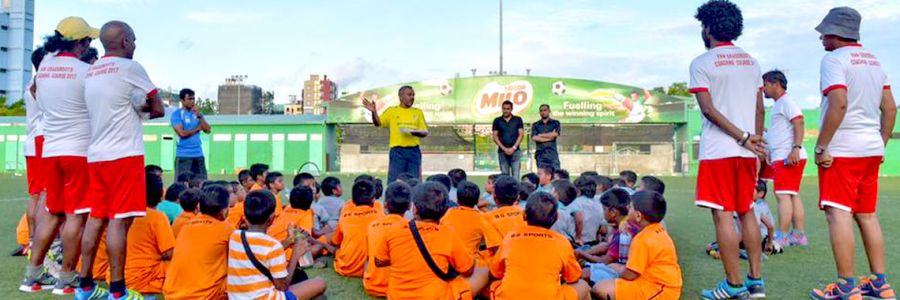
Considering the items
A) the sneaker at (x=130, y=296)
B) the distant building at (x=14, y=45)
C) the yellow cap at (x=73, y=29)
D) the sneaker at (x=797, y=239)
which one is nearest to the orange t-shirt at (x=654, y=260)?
the sneaker at (x=130, y=296)

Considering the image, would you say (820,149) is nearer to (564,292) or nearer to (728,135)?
(728,135)

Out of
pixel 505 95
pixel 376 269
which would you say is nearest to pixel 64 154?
pixel 376 269

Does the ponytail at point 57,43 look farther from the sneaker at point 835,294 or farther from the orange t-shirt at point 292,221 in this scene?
the sneaker at point 835,294

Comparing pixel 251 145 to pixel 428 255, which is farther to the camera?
pixel 251 145

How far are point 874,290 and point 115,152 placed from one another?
4.67 metres

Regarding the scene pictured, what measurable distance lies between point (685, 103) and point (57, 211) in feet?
83.8

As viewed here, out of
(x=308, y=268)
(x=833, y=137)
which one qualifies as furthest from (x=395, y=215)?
(x=833, y=137)

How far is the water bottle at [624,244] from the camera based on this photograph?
4.81m

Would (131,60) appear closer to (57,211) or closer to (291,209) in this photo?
(57,211)

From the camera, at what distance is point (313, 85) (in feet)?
329

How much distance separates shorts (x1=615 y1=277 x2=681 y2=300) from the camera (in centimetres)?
392

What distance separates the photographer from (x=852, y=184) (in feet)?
13.8

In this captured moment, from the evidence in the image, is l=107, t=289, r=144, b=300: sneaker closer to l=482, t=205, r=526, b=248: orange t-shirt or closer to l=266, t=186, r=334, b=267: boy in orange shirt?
l=266, t=186, r=334, b=267: boy in orange shirt

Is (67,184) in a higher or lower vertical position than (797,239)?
higher
